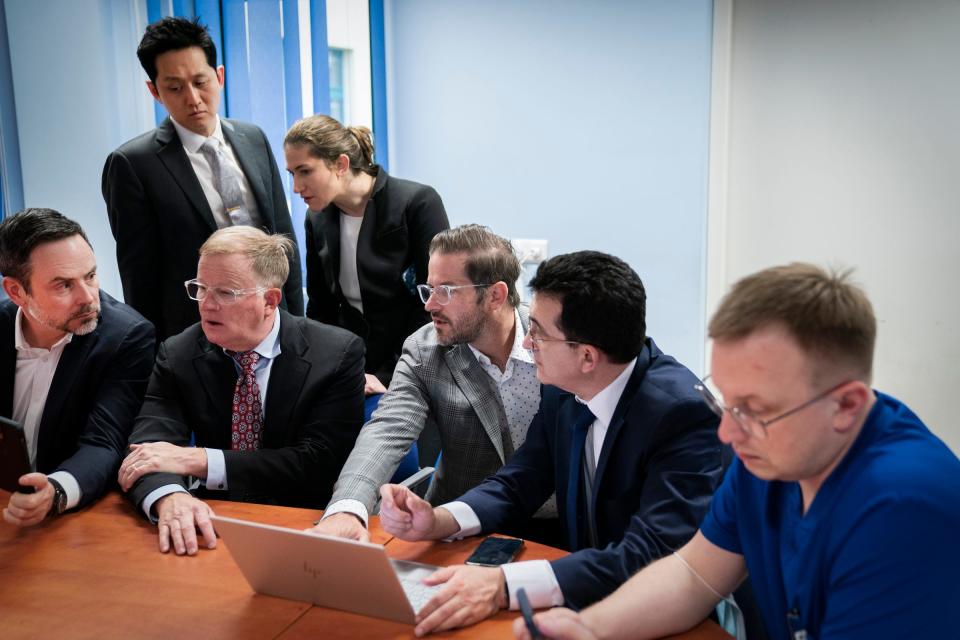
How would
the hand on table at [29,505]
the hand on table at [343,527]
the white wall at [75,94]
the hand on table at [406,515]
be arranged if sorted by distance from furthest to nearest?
the white wall at [75,94] → the hand on table at [29,505] → the hand on table at [343,527] → the hand on table at [406,515]

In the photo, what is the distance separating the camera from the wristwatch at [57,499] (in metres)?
2.23

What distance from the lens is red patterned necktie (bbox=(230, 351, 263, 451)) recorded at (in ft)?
8.35

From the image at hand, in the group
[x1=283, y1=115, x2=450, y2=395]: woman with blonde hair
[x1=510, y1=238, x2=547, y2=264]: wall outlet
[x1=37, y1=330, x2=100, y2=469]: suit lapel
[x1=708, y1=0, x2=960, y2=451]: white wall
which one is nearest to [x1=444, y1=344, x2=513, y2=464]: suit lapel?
[x1=283, y1=115, x2=450, y2=395]: woman with blonde hair

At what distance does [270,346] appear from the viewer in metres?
2.56

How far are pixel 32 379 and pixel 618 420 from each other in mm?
1750

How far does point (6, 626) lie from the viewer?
5.65 feet

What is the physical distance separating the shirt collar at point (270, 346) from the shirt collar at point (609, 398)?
0.98m

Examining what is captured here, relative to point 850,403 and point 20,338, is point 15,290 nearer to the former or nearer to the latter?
point 20,338

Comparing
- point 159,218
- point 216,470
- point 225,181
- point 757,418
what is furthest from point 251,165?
point 757,418

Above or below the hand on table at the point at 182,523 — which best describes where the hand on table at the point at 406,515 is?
above

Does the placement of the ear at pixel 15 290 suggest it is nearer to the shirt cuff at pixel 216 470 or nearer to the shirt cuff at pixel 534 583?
the shirt cuff at pixel 216 470

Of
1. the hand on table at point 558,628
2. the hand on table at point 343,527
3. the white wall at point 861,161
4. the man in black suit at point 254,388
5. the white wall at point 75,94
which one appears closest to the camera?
the hand on table at point 558,628

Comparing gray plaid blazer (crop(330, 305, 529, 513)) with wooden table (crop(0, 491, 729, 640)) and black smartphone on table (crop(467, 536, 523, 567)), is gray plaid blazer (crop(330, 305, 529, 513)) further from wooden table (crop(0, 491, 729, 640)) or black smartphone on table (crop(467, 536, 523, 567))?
black smartphone on table (crop(467, 536, 523, 567))

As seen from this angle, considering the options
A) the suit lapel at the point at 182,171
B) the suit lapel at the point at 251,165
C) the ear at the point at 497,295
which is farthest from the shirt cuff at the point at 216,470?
the suit lapel at the point at 251,165
